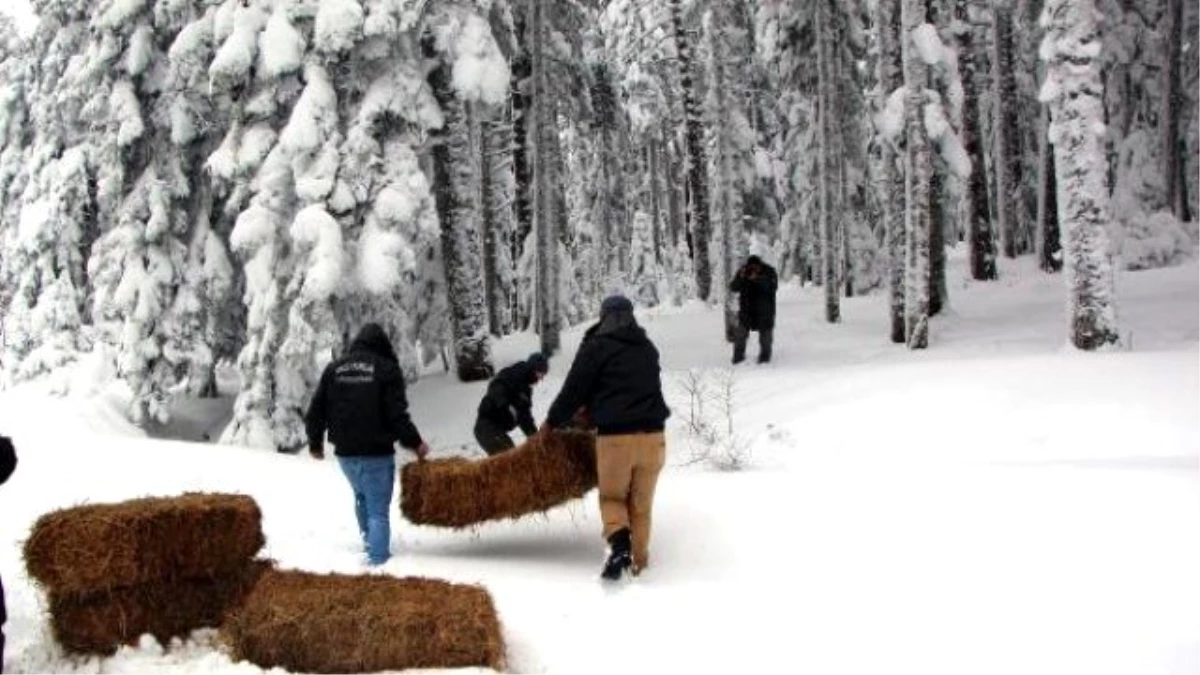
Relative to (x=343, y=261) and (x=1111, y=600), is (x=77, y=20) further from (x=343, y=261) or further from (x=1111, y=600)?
(x=1111, y=600)

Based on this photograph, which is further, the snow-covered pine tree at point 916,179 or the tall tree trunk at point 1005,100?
the tall tree trunk at point 1005,100

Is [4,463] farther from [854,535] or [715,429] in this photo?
[715,429]

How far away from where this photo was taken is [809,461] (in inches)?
461

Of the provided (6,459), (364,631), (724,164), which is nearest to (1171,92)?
(724,164)

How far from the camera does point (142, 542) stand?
6.35 meters

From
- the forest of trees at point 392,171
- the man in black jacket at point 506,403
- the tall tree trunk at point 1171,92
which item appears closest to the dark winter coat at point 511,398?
the man in black jacket at point 506,403

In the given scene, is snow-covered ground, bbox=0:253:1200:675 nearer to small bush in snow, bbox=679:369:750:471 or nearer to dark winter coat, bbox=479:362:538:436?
small bush in snow, bbox=679:369:750:471

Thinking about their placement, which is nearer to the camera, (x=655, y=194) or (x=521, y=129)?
(x=521, y=129)

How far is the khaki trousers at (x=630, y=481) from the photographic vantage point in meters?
7.62

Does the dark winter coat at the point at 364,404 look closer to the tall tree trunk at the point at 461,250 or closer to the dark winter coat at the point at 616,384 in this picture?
the dark winter coat at the point at 616,384

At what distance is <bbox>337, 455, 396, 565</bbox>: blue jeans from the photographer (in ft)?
26.8

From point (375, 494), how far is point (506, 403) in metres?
2.49

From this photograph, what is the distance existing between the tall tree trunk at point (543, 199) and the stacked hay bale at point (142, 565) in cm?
1345

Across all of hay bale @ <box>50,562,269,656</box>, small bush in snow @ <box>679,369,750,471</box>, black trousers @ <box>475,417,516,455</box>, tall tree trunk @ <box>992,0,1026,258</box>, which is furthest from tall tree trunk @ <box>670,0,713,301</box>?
hay bale @ <box>50,562,269,656</box>
